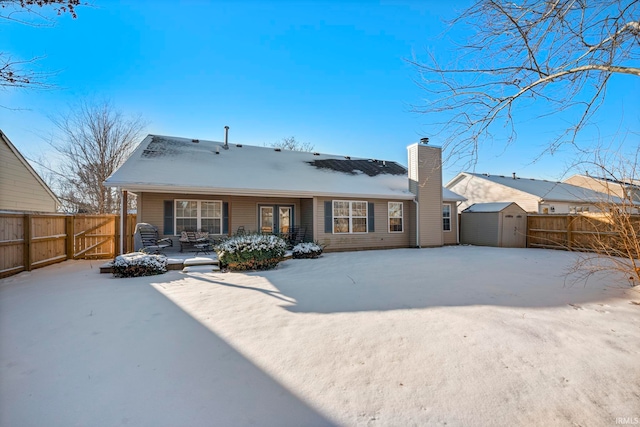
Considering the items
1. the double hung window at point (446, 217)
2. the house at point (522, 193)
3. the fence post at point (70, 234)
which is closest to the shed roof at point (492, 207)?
the double hung window at point (446, 217)

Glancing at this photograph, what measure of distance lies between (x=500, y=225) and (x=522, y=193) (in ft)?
28.8

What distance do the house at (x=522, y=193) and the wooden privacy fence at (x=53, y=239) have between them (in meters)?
19.3

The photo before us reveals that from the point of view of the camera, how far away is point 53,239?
8734 millimetres

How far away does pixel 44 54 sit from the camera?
4.25 m

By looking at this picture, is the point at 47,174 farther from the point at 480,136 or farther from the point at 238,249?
the point at 480,136

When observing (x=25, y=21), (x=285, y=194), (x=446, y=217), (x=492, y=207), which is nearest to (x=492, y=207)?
(x=492, y=207)

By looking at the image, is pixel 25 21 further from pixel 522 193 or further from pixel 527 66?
pixel 522 193

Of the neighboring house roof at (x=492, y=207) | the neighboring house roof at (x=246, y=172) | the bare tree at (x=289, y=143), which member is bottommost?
the neighboring house roof at (x=492, y=207)

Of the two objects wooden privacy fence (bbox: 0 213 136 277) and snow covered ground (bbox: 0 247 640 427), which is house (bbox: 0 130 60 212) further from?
snow covered ground (bbox: 0 247 640 427)

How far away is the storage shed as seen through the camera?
14578 mm

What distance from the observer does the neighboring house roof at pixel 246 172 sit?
10.0 meters

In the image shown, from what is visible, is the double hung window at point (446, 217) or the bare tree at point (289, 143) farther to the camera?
the bare tree at point (289, 143)

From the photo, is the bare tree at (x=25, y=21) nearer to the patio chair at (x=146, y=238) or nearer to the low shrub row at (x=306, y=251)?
the patio chair at (x=146, y=238)

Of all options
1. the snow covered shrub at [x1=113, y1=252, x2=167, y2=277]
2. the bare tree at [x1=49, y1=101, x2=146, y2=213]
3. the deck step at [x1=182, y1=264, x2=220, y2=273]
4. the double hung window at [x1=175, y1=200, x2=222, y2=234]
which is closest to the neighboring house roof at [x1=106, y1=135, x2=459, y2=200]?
the double hung window at [x1=175, y1=200, x2=222, y2=234]
